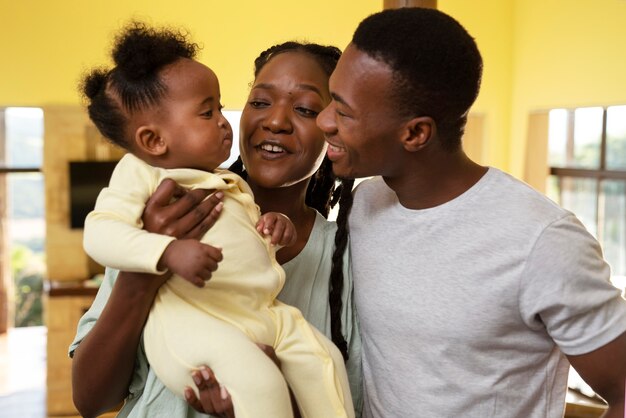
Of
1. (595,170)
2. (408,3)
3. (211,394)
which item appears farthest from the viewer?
(595,170)

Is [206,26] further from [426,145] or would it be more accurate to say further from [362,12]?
[426,145]

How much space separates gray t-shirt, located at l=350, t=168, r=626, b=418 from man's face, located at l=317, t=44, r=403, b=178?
145 millimetres

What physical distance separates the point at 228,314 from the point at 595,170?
22.0 ft

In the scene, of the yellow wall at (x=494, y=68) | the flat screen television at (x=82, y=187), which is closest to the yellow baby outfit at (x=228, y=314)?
the flat screen television at (x=82, y=187)

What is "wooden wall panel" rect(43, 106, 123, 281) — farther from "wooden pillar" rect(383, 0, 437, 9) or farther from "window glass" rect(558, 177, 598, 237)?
"window glass" rect(558, 177, 598, 237)

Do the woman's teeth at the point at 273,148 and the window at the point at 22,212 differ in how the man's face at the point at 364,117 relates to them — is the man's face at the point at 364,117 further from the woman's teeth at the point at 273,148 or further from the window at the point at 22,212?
the window at the point at 22,212

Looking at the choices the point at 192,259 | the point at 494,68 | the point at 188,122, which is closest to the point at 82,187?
the point at 494,68

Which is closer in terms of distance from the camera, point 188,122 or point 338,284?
point 188,122

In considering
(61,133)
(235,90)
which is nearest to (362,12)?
(235,90)

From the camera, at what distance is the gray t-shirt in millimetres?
1430

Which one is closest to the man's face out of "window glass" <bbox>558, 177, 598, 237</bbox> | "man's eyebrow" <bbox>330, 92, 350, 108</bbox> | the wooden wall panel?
"man's eyebrow" <bbox>330, 92, 350, 108</bbox>

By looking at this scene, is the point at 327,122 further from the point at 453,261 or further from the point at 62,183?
the point at 62,183

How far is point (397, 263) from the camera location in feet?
5.34

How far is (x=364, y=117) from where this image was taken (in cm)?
157
